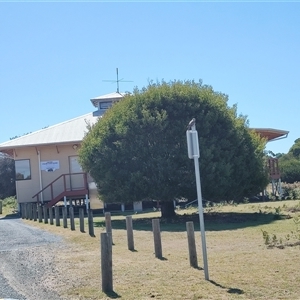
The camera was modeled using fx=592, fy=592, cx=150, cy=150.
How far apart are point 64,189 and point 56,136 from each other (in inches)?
146

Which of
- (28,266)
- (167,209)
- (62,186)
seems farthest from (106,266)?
(62,186)

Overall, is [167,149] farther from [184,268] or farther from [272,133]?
[272,133]

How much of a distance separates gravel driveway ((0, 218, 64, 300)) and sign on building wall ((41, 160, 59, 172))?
51.7 feet

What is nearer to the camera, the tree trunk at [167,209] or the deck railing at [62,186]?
the tree trunk at [167,209]

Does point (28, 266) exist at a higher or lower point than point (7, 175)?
lower

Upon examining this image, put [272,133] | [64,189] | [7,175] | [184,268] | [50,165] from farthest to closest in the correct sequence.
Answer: [7,175] < [272,133] < [50,165] < [64,189] < [184,268]

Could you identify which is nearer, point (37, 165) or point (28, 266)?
point (28, 266)

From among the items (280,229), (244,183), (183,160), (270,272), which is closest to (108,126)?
(183,160)

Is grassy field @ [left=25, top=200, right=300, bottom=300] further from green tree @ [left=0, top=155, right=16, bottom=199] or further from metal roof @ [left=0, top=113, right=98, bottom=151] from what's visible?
green tree @ [left=0, top=155, right=16, bottom=199]

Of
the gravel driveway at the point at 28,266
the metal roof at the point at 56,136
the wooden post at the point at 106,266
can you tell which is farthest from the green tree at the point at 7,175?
the wooden post at the point at 106,266

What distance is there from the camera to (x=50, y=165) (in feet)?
116

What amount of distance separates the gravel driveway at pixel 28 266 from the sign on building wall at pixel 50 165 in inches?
620

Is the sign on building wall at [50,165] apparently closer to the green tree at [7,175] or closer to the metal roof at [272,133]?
the green tree at [7,175]

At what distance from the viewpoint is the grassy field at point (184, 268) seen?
9578mm
